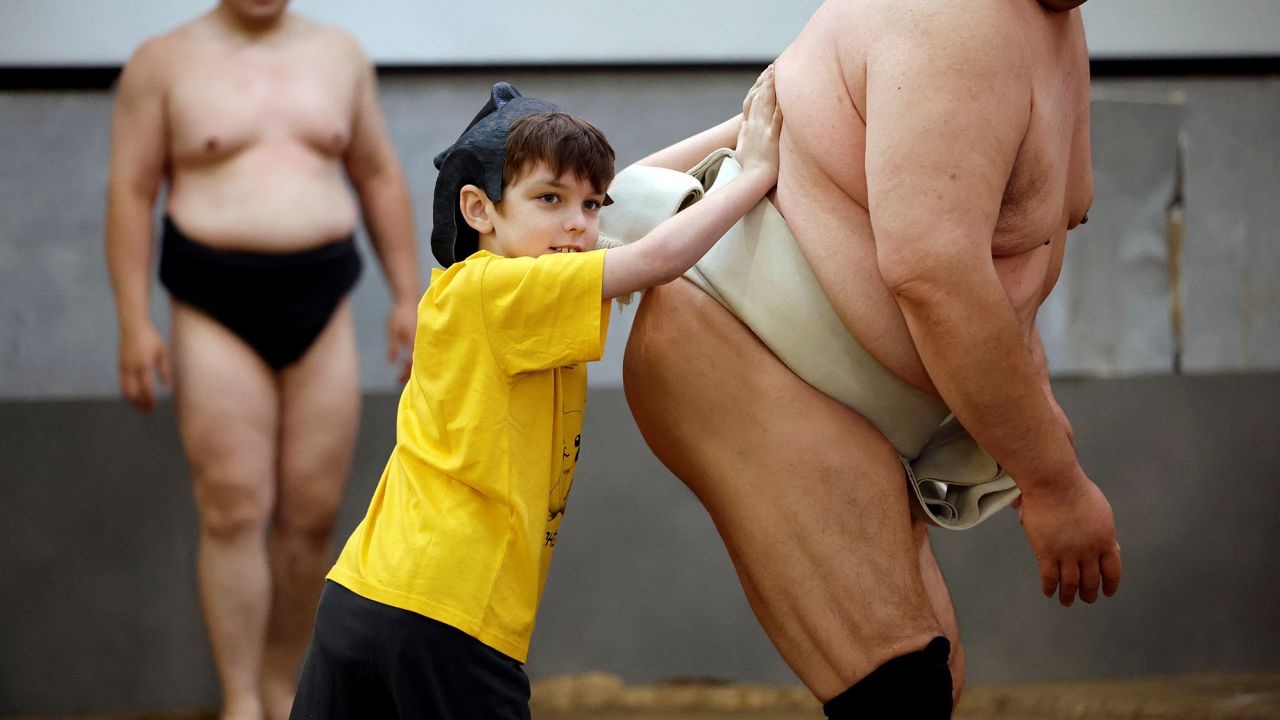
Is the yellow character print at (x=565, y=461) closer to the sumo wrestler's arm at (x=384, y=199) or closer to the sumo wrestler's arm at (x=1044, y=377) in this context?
the sumo wrestler's arm at (x=1044, y=377)

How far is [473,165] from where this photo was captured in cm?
130

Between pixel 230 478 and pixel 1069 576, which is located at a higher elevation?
pixel 1069 576

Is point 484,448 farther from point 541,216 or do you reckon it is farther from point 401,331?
point 401,331

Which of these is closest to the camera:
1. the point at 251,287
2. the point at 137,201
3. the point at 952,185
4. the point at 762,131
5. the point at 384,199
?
the point at 952,185

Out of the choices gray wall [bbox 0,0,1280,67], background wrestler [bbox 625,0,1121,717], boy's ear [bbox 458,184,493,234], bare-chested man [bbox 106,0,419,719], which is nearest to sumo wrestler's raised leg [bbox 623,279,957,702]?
background wrestler [bbox 625,0,1121,717]

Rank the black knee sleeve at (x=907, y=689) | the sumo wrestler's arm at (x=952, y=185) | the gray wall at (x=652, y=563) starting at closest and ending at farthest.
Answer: the sumo wrestler's arm at (x=952, y=185), the black knee sleeve at (x=907, y=689), the gray wall at (x=652, y=563)

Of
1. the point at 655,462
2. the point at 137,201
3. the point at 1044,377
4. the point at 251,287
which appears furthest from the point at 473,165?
the point at 655,462

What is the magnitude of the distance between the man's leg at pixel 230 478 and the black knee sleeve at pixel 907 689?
1.77m

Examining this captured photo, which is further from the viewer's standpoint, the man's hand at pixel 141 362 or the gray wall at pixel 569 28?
the gray wall at pixel 569 28

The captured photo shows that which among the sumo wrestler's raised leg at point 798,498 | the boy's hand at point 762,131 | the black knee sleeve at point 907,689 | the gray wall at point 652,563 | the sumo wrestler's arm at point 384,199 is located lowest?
the gray wall at point 652,563

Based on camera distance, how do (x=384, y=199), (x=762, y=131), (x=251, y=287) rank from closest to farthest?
(x=762, y=131), (x=251, y=287), (x=384, y=199)

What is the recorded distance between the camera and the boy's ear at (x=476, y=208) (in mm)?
1308

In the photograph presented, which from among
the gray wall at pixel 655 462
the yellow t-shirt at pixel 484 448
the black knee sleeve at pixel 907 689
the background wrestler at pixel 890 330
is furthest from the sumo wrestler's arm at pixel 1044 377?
the gray wall at pixel 655 462

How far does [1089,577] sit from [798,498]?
0.32 meters
